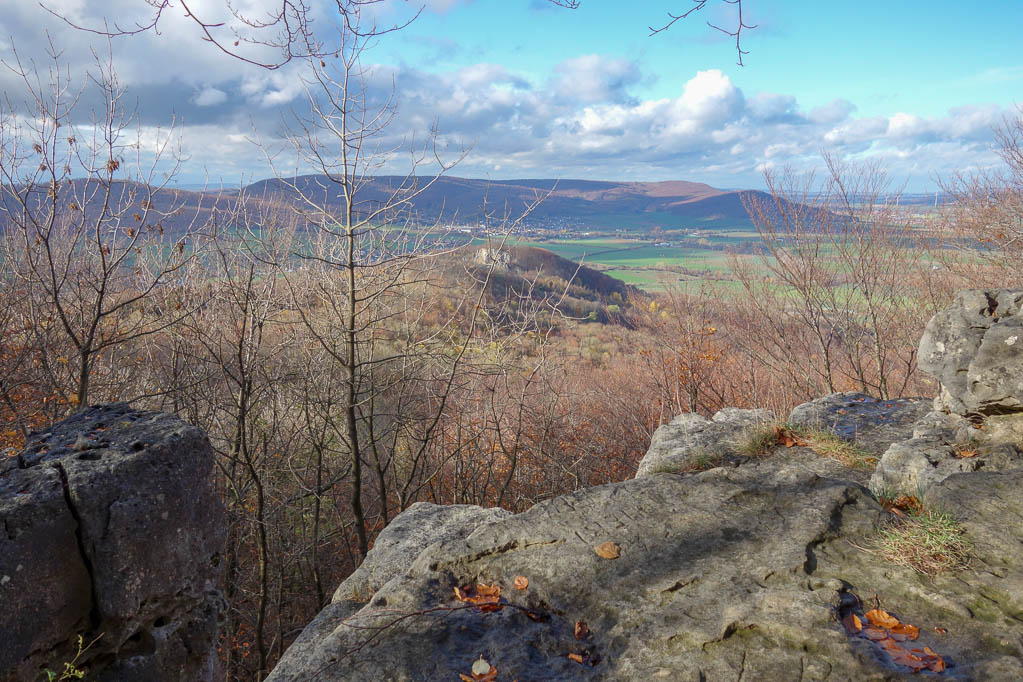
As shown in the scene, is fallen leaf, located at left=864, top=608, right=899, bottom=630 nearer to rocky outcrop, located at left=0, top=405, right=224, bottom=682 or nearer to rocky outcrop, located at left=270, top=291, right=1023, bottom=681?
rocky outcrop, located at left=270, top=291, right=1023, bottom=681

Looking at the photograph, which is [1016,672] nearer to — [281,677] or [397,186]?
[281,677]

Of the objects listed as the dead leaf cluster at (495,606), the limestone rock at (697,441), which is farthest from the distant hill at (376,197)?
the dead leaf cluster at (495,606)

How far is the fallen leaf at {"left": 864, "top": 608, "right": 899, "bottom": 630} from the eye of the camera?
2709mm

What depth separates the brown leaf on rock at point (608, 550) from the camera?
3.36 m

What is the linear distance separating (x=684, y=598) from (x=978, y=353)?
384 cm

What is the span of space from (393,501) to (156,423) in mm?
9031

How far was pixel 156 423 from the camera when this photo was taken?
13.7 feet

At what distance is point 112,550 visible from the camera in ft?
11.5

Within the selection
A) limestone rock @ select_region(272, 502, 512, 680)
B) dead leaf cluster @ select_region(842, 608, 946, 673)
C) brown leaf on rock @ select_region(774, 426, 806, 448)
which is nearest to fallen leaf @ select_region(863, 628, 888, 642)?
dead leaf cluster @ select_region(842, 608, 946, 673)

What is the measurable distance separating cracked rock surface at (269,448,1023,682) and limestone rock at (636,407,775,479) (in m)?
1.85

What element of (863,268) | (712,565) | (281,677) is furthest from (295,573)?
(863,268)

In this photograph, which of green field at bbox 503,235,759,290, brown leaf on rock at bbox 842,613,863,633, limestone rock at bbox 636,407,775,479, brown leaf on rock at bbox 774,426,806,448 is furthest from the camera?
green field at bbox 503,235,759,290

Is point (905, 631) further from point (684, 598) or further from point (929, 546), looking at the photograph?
point (684, 598)

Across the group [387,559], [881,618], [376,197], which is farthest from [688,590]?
[376,197]
